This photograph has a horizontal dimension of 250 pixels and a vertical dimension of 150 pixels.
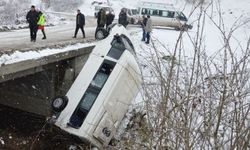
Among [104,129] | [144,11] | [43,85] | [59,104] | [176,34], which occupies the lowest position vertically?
[43,85]

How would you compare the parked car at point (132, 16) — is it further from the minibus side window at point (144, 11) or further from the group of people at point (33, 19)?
the group of people at point (33, 19)

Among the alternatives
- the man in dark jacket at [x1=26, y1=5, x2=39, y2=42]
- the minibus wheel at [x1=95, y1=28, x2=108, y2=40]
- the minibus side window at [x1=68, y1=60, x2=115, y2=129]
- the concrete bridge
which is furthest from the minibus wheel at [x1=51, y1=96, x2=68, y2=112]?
the man in dark jacket at [x1=26, y1=5, x2=39, y2=42]

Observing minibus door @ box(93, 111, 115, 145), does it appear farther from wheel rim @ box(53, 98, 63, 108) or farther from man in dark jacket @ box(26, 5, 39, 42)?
man in dark jacket @ box(26, 5, 39, 42)

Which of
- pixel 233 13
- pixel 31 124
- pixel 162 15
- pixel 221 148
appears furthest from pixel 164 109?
pixel 233 13

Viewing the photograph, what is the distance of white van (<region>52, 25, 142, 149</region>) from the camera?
11.1 metres

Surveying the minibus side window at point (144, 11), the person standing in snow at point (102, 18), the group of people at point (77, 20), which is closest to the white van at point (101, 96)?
the group of people at point (77, 20)

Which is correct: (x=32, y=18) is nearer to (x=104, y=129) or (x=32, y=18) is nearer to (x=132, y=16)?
(x=104, y=129)

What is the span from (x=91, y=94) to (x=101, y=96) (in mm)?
348

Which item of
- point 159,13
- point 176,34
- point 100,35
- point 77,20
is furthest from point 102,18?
point 159,13

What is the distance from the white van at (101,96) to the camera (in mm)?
11141

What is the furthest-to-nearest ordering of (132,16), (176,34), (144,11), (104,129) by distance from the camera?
(144,11) → (132,16) → (176,34) → (104,129)

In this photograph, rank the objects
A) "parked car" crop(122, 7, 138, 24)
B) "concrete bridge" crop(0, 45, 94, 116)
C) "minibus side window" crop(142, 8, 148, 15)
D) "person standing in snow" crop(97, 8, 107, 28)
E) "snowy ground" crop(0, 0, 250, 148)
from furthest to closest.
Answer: "minibus side window" crop(142, 8, 148, 15), "parked car" crop(122, 7, 138, 24), "person standing in snow" crop(97, 8, 107, 28), "snowy ground" crop(0, 0, 250, 148), "concrete bridge" crop(0, 45, 94, 116)

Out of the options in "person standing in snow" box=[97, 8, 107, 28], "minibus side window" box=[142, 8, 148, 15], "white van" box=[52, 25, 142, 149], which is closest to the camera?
"white van" box=[52, 25, 142, 149]

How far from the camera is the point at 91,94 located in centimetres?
1161
